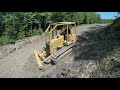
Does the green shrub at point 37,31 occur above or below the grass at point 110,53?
above

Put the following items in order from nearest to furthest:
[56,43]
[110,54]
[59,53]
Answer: [110,54]
[59,53]
[56,43]

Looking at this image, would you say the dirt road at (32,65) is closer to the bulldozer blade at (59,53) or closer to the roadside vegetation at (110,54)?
the bulldozer blade at (59,53)

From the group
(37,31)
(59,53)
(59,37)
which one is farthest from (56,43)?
(37,31)

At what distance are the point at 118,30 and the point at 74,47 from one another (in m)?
1.75

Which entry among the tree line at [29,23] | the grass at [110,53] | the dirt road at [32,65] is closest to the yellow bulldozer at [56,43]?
→ the dirt road at [32,65]

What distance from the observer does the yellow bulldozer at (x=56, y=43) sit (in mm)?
7351

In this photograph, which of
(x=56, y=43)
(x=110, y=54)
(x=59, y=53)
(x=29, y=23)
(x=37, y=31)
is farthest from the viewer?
(x=56, y=43)

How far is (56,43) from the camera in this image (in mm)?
7496

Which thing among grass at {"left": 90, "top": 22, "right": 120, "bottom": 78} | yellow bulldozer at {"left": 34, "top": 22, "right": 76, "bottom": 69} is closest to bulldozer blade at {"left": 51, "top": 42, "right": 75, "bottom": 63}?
yellow bulldozer at {"left": 34, "top": 22, "right": 76, "bottom": 69}

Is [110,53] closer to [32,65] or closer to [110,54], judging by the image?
[110,54]

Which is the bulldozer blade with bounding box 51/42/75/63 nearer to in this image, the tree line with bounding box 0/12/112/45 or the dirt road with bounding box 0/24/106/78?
the dirt road with bounding box 0/24/106/78

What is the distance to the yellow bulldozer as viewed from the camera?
24.1 ft
